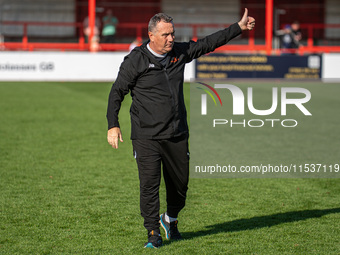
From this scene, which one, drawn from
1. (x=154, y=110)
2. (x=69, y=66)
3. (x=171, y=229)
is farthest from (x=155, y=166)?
(x=69, y=66)

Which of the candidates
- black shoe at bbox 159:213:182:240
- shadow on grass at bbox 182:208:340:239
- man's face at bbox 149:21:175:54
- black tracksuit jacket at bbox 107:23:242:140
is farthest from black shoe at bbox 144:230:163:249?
man's face at bbox 149:21:175:54

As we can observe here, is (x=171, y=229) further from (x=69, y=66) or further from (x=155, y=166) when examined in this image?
(x=69, y=66)

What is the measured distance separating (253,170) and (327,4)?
1085 inches

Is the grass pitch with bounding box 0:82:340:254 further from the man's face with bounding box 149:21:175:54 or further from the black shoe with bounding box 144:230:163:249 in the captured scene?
the man's face with bounding box 149:21:175:54

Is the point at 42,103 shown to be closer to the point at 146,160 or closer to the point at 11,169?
the point at 11,169

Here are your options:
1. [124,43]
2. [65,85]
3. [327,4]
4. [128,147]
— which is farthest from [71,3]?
[128,147]

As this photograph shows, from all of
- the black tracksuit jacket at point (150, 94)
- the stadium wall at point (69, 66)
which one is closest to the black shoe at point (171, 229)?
the black tracksuit jacket at point (150, 94)

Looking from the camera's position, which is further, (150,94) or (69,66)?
(69,66)

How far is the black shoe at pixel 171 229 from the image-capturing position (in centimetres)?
514

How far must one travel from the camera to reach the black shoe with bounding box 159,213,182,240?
202 inches

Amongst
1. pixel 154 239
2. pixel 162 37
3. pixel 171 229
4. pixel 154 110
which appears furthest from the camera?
pixel 171 229

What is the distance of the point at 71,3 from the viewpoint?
3197cm

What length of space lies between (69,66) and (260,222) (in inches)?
721

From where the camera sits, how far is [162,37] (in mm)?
4609
